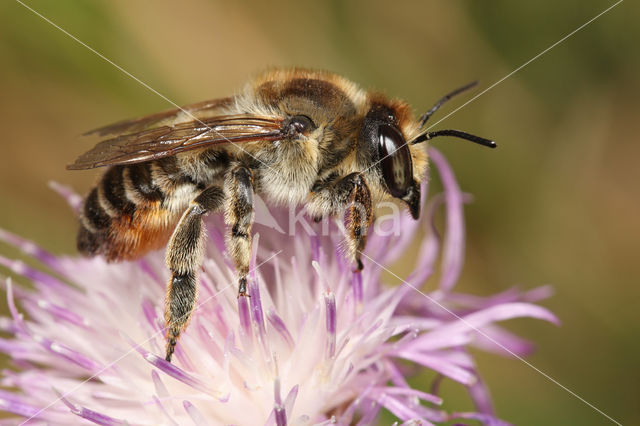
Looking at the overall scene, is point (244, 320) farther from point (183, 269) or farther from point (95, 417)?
point (95, 417)

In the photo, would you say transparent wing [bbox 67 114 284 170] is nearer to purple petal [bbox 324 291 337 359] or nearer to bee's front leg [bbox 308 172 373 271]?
bee's front leg [bbox 308 172 373 271]

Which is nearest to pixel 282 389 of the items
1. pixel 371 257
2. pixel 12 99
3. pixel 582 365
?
pixel 371 257

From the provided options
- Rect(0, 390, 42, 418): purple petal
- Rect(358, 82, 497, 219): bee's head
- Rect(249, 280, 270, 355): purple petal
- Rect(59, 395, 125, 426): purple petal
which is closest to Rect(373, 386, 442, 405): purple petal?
Rect(249, 280, 270, 355): purple petal

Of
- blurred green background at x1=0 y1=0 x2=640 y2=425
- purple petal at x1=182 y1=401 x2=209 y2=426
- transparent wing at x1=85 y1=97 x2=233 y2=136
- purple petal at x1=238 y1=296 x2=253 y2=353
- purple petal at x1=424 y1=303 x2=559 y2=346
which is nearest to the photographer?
purple petal at x1=182 y1=401 x2=209 y2=426

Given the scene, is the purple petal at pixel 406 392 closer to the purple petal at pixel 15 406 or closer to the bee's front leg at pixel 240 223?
the bee's front leg at pixel 240 223

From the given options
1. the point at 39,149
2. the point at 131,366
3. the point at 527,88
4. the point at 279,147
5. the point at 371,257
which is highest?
the point at 39,149

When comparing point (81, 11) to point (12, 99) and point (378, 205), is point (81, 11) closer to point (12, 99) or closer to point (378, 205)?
point (12, 99)

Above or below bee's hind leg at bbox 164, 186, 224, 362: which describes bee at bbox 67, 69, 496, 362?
above
